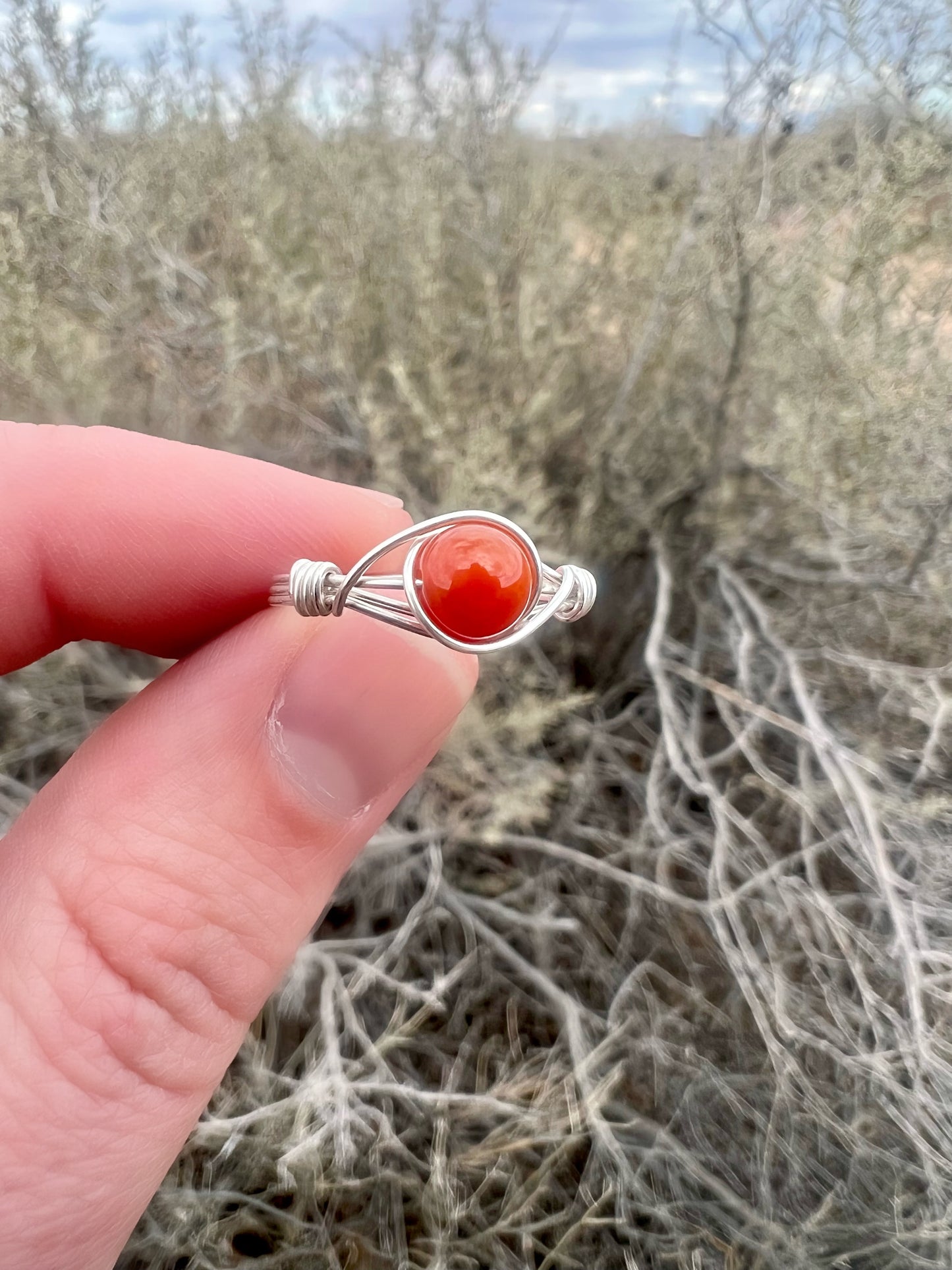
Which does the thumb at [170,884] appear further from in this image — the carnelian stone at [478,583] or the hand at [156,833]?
the carnelian stone at [478,583]

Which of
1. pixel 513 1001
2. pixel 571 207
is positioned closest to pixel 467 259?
pixel 571 207

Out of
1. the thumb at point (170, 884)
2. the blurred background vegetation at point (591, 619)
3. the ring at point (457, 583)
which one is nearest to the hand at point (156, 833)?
the thumb at point (170, 884)

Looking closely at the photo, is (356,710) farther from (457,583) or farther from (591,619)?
(591,619)

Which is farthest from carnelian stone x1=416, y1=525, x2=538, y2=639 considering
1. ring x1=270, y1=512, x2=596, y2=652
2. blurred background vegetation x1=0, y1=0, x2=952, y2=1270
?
blurred background vegetation x1=0, y1=0, x2=952, y2=1270

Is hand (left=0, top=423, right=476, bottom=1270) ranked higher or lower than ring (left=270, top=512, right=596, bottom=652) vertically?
lower

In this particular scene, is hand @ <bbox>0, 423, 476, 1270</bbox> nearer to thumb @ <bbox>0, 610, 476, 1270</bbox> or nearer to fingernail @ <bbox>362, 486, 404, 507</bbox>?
thumb @ <bbox>0, 610, 476, 1270</bbox>

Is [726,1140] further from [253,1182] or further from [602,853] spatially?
[253,1182]

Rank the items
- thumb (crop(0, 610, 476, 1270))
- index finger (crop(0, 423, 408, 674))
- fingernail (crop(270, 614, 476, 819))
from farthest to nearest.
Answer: index finger (crop(0, 423, 408, 674)) < fingernail (crop(270, 614, 476, 819)) < thumb (crop(0, 610, 476, 1270))
